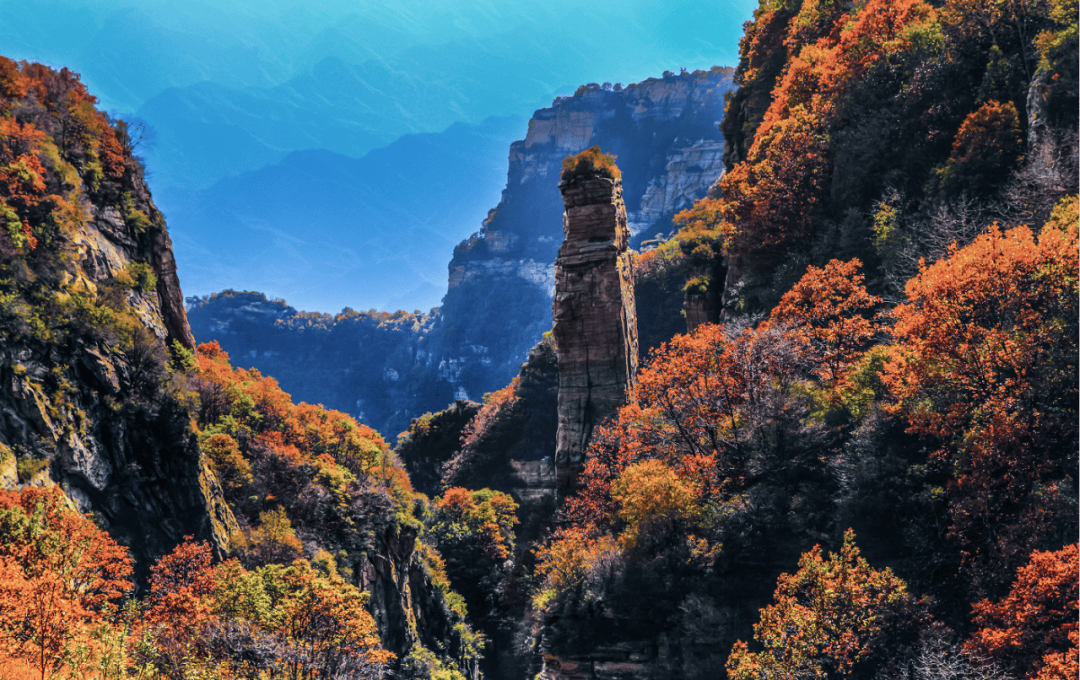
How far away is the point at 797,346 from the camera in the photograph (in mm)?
30797

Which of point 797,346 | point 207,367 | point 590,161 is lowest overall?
point 797,346

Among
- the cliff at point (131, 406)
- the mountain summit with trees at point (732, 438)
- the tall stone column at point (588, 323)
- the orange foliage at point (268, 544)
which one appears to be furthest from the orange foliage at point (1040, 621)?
the tall stone column at point (588, 323)

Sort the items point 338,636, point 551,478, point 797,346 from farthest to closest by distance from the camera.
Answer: point 551,478
point 797,346
point 338,636

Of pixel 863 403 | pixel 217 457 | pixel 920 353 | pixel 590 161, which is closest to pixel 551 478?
pixel 590 161

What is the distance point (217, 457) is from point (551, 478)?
4603 centimetres

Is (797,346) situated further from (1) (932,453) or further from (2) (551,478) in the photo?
(2) (551,478)

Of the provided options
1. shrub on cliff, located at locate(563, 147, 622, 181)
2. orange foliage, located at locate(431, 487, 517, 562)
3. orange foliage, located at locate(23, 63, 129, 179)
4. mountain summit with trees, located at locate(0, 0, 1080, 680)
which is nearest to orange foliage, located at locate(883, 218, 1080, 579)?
mountain summit with trees, located at locate(0, 0, 1080, 680)

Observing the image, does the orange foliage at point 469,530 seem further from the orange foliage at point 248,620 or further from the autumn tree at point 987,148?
the autumn tree at point 987,148

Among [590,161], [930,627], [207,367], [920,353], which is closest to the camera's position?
[930,627]

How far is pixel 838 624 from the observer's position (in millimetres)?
19359

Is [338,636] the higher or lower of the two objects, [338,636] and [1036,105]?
the lower

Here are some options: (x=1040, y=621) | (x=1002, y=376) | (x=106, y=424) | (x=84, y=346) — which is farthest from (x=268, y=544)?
(x=1002, y=376)

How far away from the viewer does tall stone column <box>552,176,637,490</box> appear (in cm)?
4500

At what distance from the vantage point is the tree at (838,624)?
18.9m
